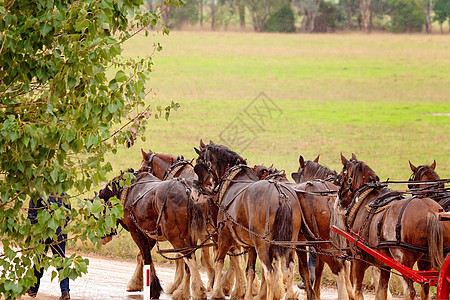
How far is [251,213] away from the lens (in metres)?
8.79

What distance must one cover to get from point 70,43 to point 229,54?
36.4 m

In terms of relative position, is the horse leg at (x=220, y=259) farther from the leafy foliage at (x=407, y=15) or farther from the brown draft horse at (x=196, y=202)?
the leafy foliage at (x=407, y=15)

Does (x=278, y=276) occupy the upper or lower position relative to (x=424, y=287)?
lower

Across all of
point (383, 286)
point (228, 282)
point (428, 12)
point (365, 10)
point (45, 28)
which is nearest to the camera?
point (45, 28)

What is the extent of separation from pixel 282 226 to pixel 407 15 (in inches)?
1377

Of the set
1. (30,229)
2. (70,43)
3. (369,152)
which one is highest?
(70,43)

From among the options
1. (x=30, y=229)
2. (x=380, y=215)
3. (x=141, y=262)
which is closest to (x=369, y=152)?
(x=141, y=262)

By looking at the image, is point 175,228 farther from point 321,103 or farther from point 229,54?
point 229,54

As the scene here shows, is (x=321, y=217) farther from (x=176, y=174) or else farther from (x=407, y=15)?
(x=407, y=15)

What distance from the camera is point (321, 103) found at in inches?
1325

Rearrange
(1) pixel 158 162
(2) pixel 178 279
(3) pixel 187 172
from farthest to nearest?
(1) pixel 158 162, (3) pixel 187 172, (2) pixel 178 279

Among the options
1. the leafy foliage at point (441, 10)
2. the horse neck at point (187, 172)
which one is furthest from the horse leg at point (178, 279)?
the leafy foliage at point (441, 10)

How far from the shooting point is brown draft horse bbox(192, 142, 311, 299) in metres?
8.55

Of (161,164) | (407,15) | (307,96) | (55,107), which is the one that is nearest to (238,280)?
(161,164)
